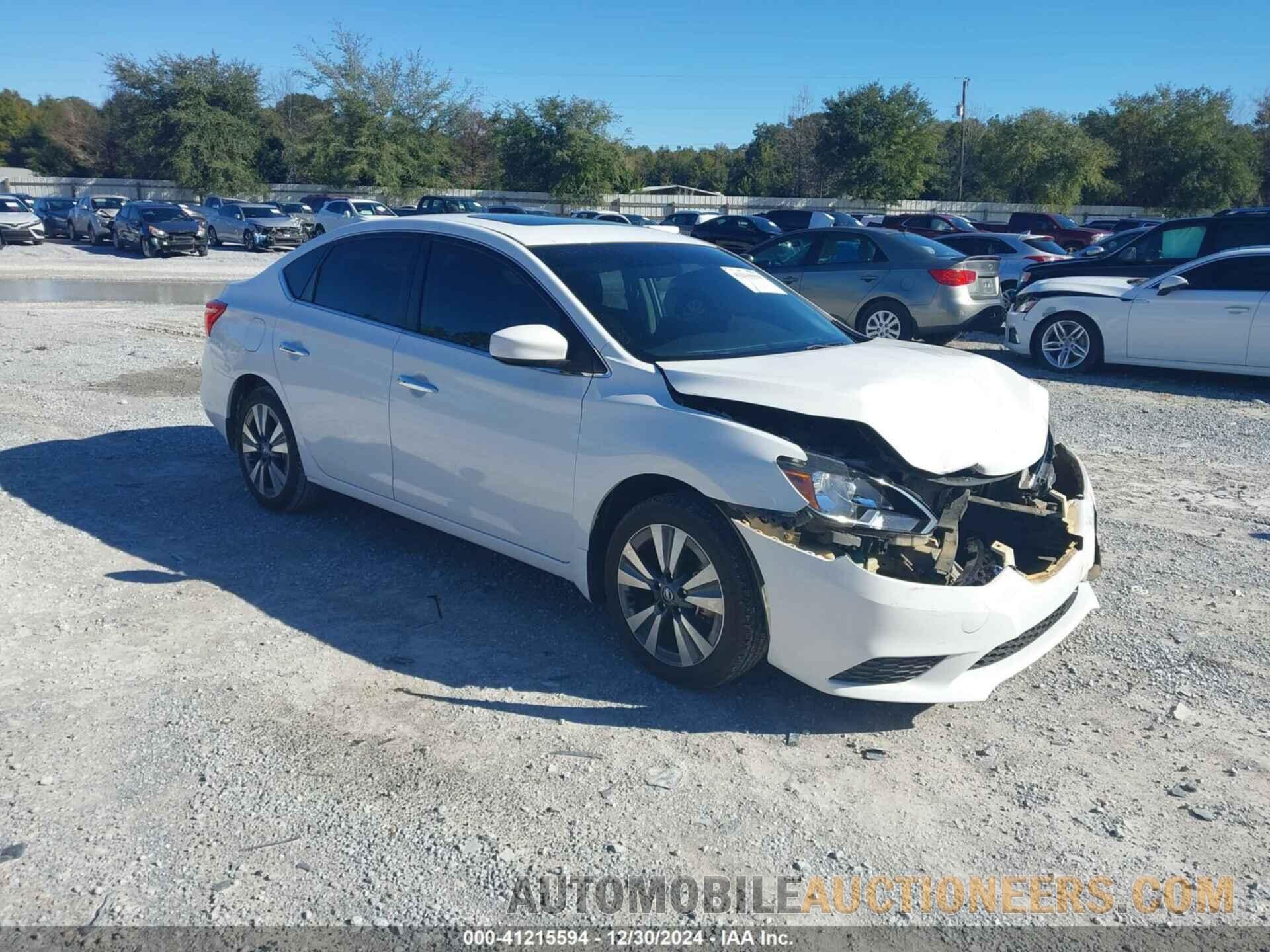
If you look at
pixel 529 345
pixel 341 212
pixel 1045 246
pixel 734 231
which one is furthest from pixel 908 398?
pixel 341 212

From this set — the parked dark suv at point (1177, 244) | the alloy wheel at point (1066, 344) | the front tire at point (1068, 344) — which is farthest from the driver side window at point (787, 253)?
the alloy wheel at point (1066, 344)

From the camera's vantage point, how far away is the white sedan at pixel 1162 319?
448 inches

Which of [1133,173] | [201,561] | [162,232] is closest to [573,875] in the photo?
[201,561]

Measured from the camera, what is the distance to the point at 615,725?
409 cm

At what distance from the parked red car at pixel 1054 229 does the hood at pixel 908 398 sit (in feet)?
101

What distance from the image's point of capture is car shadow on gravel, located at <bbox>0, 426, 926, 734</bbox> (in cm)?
427

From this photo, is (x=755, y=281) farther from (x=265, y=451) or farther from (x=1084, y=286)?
(x=1084, y=286)

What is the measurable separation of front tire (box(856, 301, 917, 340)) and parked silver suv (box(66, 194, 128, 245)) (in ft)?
97.9

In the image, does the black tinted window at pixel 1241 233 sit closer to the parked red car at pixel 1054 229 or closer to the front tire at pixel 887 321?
the front tire at pixel 887 321

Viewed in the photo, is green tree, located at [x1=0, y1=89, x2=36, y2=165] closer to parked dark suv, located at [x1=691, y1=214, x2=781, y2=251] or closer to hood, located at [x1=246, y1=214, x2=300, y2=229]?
hood, located at [x1=246, y1=214, x2=300, y2=229]

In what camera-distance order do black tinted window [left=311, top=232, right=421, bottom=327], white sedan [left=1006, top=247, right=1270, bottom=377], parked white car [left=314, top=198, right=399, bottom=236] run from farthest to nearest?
1. parked white car [left=314, top=198, right=399, bottom=236]
2. white sedan [left=1006, top=247, right=1270, bottom=377]
3. black tinted window [left=311, top=232, right=421, bottom=327]

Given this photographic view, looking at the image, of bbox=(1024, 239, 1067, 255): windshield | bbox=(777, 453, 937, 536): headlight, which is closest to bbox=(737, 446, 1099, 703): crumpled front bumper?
bbox=(777, 453, 937, 536): headlight

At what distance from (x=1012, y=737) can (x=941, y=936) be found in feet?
4.14

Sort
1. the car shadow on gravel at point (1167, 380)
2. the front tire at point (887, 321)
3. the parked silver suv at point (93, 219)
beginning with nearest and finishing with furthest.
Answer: the car shadow on gravel at point (1167, 380), the front tire at point (887, 321), the parked silver suv at point (93, 219)
